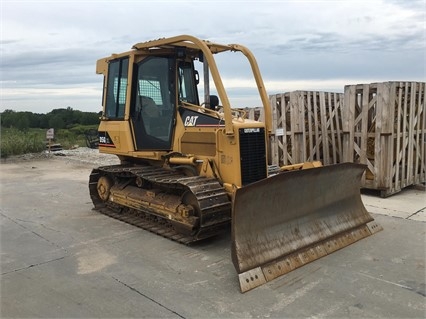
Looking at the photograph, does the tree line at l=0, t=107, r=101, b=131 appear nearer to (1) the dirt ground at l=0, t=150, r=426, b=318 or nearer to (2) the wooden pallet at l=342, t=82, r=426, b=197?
(2) the wooden pallet at l=342, t=82, r=426, b=197

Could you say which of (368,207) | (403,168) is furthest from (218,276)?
(403,168)

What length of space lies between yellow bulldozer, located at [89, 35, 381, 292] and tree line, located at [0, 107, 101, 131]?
16801 millimetres

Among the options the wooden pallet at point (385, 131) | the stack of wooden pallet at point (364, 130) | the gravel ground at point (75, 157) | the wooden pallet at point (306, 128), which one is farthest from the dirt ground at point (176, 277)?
the gravel ground at point (75, 157)

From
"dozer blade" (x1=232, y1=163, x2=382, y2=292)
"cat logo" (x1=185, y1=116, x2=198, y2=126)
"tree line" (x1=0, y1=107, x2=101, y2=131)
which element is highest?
"tree line" (x1=0, y1=107, x2=101, y2=131)

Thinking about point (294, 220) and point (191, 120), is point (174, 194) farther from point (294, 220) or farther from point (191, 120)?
point (294, 220)

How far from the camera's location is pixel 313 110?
9.68 m

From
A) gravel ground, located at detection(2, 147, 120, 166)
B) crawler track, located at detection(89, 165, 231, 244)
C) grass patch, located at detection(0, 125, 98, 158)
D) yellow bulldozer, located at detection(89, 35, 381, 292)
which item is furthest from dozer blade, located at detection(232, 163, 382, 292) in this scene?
grass patch, located at detection(0, 125, 98, 158)

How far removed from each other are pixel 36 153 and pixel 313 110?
13.2 metres

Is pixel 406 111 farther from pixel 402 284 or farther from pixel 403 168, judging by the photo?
pixel 402 284

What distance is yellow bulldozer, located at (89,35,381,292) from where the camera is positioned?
15.6ft

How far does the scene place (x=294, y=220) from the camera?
17.0ft

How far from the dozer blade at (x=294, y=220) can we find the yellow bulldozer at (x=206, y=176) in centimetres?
1

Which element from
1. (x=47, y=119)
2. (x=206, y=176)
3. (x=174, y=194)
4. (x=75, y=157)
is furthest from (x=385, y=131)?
(x=47, y=119)

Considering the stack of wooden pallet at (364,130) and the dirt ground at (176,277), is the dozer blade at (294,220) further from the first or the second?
the stack of wooden pallet at (364,130)
